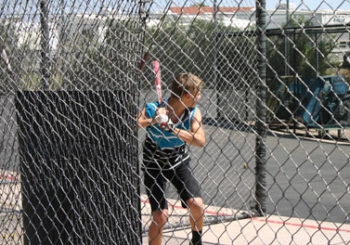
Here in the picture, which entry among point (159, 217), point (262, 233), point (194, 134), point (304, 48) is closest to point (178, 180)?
point (159, 217)

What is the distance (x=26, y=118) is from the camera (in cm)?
364

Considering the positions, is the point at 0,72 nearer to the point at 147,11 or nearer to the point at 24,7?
the point at 24,7

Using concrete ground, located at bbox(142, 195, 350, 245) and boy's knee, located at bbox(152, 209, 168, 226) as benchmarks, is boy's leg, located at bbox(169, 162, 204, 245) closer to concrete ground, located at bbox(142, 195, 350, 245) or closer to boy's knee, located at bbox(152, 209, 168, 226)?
boy's knee, located at bbox(152, 209, 168, 226)

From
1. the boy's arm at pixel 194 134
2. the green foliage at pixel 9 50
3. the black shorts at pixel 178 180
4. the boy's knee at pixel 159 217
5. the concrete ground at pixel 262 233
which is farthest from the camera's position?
the concrete ground at pixel 262 233

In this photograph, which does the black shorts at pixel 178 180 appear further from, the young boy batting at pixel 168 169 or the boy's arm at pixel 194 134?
the boy's arm at pixel 194 134

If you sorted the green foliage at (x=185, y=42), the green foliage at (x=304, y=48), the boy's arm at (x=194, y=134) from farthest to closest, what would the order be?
the green foliage at (x=185, y=42), the boy's arm at (x=194, y=134), the green foliage at (x=304, y=48)

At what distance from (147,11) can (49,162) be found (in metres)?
1.18

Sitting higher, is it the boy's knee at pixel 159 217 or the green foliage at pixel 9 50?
the green foliage at pixel 9 50

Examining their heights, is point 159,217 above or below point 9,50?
below

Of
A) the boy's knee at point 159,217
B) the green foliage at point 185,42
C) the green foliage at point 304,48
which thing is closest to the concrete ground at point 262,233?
the boy's knee at point 159,217

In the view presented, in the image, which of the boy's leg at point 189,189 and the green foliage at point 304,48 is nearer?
the green foliage at point 304,48

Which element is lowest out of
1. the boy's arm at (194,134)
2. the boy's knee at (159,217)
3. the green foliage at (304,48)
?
the boy's knee at (159,217)

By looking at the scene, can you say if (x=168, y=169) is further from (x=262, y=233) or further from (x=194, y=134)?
(x=262, y=233)

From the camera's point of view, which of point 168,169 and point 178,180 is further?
point 178,180
